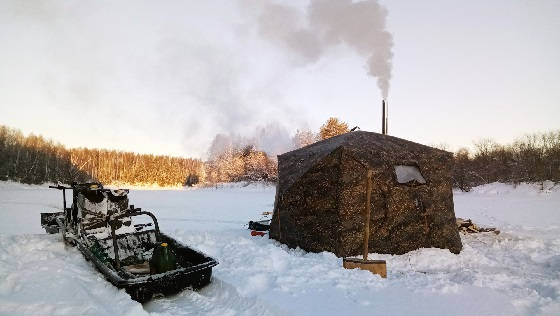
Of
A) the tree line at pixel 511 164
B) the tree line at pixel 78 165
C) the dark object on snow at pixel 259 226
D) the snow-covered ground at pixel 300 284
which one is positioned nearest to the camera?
the snow-covered ground at pixel 300 284

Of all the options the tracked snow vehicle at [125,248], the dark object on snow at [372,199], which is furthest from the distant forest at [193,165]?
the tracked snow vehicle at [125,248]

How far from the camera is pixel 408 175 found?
8.25 meters

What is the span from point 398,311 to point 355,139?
4996mm

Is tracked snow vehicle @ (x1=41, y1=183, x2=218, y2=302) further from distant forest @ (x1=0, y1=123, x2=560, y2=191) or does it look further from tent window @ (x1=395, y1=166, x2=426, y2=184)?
distant forest @ (x1=0, y1=123, x2=560, y2=191)

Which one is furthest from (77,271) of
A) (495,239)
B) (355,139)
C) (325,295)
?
(495,239)

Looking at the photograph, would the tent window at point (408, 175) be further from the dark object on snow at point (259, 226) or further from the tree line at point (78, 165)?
the tree line at point (78, 165)

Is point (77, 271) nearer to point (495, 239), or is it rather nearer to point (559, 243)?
point (495, 239)

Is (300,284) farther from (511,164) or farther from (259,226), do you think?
(511,164)

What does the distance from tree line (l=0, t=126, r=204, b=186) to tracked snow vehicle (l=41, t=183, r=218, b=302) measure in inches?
1583

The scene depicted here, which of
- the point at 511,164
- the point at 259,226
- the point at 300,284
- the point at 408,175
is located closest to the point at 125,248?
the point at 300,284

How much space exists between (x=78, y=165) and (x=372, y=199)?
69.6m

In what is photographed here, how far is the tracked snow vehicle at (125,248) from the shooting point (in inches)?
188

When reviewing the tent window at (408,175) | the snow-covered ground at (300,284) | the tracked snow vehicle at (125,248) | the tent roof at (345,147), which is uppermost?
the tent roof at (345,147)

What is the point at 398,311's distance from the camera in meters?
4.29
